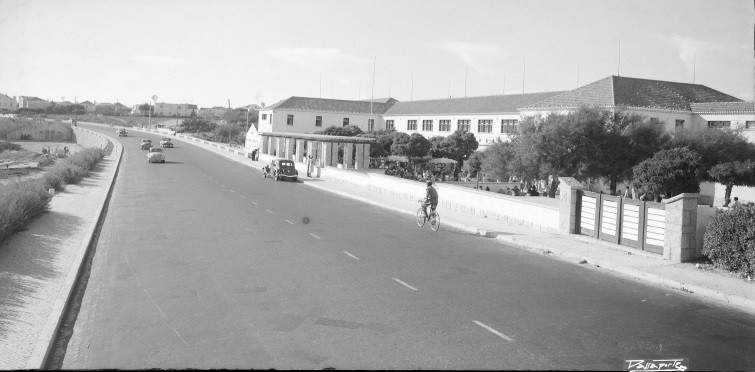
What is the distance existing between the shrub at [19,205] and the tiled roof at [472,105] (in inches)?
1958

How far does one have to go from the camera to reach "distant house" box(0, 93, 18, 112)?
119562 millimetres

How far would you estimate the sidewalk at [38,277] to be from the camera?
317 inches

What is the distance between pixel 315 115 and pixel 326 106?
248cm

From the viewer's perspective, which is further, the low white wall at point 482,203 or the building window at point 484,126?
the building window at point 484,126

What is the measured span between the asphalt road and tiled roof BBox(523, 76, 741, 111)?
33270 millimetres

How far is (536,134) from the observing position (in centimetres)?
2866

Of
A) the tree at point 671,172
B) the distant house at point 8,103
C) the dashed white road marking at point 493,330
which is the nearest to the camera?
the dashed white road marking at point 493,330

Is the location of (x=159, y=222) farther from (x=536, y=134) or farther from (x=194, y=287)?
(x=536, y=134)

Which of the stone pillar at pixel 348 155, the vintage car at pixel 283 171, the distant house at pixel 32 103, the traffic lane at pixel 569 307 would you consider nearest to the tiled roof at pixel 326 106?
the stone pillar at pixel 348 155

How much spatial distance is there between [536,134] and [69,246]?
20.5m

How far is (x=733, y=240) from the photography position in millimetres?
13984

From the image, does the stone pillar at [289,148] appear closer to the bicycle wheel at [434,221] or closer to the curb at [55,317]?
the bicycle wheel at [434,221]

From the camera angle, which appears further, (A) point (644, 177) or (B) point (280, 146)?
(B) point (280, 146)

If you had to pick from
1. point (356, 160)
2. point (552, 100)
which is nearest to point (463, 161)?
point (552, 100)
